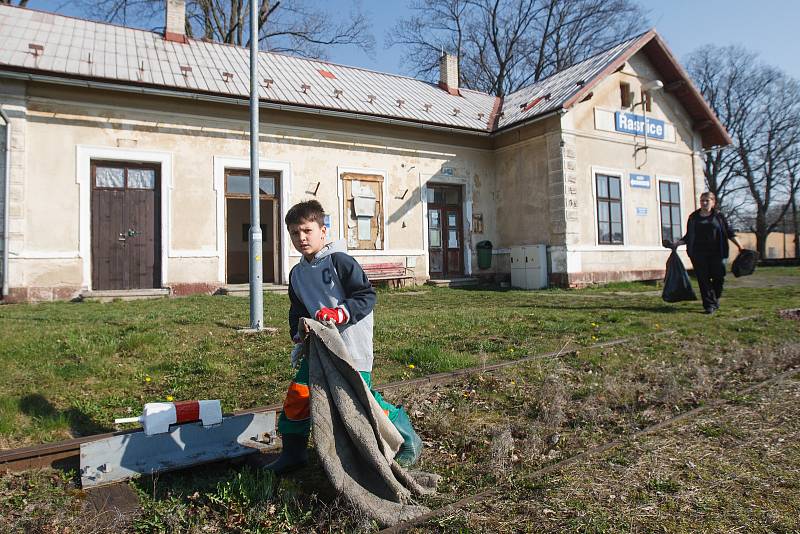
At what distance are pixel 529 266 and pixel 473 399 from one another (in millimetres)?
11788

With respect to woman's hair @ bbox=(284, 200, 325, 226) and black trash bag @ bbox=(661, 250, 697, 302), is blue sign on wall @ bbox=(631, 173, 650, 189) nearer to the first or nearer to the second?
black trash bag @ bbox=(661, 250, 697, 302)

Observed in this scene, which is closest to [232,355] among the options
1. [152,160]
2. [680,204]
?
[152,160]

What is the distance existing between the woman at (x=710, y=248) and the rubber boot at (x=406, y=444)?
7747 millimetres

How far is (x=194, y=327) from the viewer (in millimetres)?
7043

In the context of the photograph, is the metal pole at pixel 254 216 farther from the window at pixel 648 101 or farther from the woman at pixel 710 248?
the window at pixel 648 101

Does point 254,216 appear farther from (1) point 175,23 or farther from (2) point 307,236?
(1) point 175,23

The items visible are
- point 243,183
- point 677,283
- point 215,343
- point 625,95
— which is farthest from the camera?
point 625,95

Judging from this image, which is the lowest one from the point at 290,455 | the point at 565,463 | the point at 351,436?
the point at 565,463

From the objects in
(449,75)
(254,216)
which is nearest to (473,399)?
(254,216)

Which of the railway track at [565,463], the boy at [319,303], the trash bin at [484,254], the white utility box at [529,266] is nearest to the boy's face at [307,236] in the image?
the boy at [319,303]

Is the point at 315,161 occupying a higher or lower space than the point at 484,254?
higher

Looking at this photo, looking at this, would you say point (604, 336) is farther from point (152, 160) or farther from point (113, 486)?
point (152, 160)

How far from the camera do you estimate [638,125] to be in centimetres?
1759

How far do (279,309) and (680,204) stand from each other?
1557 centimetres
